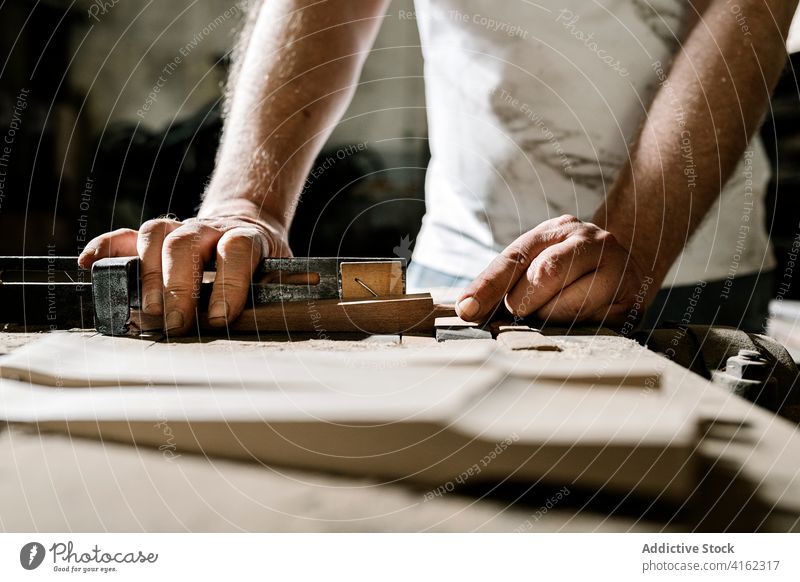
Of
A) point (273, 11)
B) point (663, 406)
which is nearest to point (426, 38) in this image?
point (273, 11)

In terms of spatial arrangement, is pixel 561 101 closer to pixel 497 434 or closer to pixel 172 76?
pixel 497 434

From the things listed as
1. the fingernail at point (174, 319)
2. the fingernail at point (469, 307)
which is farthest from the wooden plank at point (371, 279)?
the fingernail at point (174, 319)

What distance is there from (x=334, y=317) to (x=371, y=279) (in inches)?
3.3

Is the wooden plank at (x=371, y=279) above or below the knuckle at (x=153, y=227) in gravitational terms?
below

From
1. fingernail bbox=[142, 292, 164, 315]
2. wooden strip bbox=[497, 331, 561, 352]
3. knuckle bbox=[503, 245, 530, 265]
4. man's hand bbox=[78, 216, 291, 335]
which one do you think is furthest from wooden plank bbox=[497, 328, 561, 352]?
fingernail bbox=[142, 292, 164, 315]

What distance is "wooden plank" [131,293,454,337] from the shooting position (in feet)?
2.70

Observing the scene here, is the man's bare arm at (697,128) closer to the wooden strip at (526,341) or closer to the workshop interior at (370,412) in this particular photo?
the workshop interior at (370,412)

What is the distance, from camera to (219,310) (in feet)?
2.59

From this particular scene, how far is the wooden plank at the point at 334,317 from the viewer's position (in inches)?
32.4

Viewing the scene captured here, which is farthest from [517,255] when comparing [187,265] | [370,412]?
[187,265]

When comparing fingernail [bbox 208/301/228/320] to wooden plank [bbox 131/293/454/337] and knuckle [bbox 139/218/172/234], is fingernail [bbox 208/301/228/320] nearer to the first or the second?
wooden plank [bbox 131/293/454/337]

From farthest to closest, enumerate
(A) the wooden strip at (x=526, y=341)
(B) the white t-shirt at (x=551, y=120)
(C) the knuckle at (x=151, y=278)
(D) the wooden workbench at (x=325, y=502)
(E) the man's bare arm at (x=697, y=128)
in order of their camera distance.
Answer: (B) the white t-shirt at (x=551, y=120) → (E) the man's bare arm at (x=697, y=128) → (C) the knuckle at (x=151, y=278) → (A) the wooden strip at (x=526, y=341) → (D) the wooden workbench at (x=325, y=502)

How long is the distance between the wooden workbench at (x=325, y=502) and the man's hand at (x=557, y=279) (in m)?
0.40

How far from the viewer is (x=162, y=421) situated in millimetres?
505
